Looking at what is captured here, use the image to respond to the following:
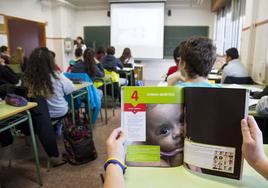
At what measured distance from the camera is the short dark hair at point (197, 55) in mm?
1337

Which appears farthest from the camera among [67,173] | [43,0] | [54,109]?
[43,0]

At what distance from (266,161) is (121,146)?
1.41 ft

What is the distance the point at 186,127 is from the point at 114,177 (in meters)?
0.33

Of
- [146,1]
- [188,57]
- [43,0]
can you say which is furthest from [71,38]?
[188,57]

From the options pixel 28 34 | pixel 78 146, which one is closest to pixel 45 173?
pixel 78 146

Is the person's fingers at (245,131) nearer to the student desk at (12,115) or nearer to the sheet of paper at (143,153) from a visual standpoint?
the sheet of paper at (143,153)

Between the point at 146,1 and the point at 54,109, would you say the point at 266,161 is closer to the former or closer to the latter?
the point at 54,109

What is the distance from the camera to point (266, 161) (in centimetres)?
68

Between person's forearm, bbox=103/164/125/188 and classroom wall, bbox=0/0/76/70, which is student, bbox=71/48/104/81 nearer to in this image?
person's forearm, bbox=103/164/125/188

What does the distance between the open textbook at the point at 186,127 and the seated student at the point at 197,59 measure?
0.47 m

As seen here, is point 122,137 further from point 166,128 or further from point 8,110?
point 8,110

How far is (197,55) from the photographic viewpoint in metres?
1.34

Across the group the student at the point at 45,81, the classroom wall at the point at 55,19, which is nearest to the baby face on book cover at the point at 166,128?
the student at the point at 45,81

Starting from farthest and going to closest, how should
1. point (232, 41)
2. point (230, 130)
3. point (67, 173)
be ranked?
point (232, 41), point (67, 173), point (230, 130)
